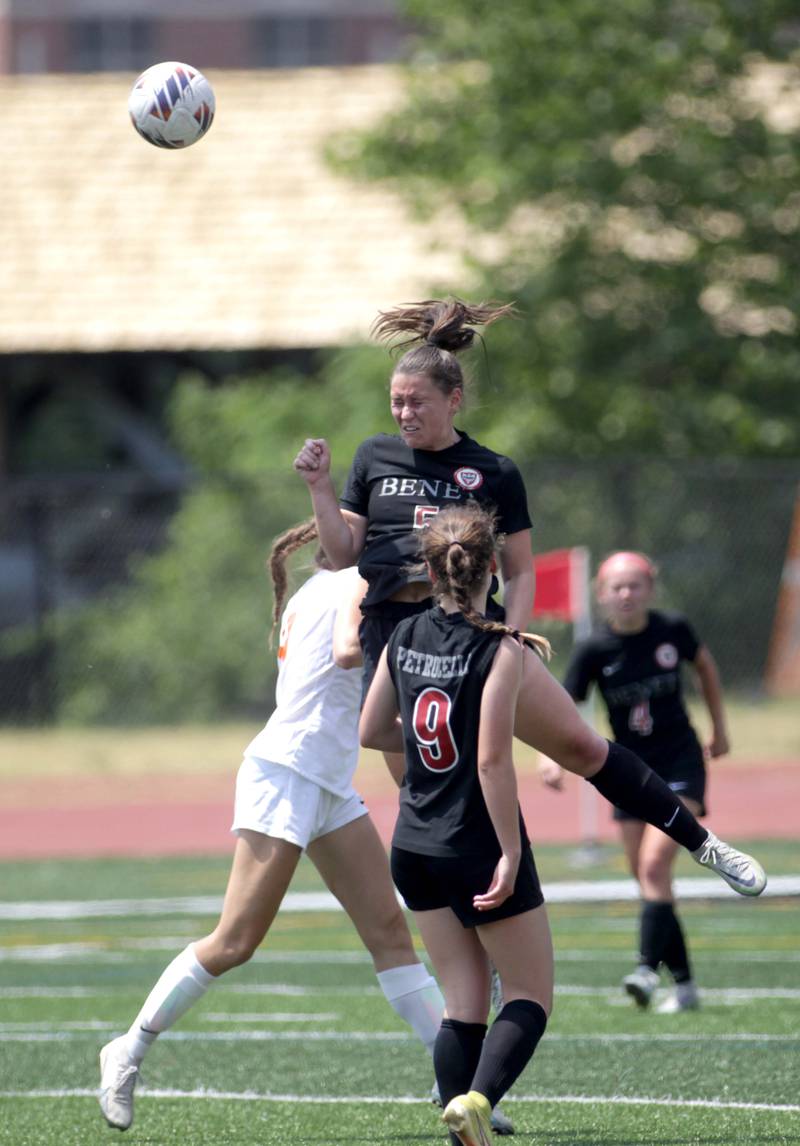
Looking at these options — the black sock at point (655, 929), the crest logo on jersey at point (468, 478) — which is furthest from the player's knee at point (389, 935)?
the black sock at point (655, 929)

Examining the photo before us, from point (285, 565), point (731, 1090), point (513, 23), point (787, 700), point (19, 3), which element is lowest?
point (787, 700)

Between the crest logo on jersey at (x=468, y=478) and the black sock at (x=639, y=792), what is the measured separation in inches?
35.2

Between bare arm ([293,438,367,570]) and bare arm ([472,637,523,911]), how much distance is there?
972 millimetres

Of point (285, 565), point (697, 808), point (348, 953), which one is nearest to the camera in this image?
point (285, 565)

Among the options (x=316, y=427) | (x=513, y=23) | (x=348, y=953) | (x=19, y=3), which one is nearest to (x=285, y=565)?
(x=348, y=953)

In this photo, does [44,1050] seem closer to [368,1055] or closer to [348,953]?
[368,1055]

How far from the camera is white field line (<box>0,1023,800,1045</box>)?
7.65 m

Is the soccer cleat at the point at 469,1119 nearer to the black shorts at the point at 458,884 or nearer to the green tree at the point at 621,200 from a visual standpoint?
the black shorts at the point at 458,884

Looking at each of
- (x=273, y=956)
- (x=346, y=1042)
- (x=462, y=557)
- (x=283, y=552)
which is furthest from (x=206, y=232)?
(x=462, y=557)

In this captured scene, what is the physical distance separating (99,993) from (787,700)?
13.2 metres

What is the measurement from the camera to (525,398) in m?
21.7

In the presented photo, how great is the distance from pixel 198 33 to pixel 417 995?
5150cm

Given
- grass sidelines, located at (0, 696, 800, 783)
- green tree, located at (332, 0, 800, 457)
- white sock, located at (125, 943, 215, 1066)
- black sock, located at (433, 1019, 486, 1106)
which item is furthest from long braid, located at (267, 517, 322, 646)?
green tree, located at (332, 0, 800, 457)

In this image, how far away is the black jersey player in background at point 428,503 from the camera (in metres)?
5.67
